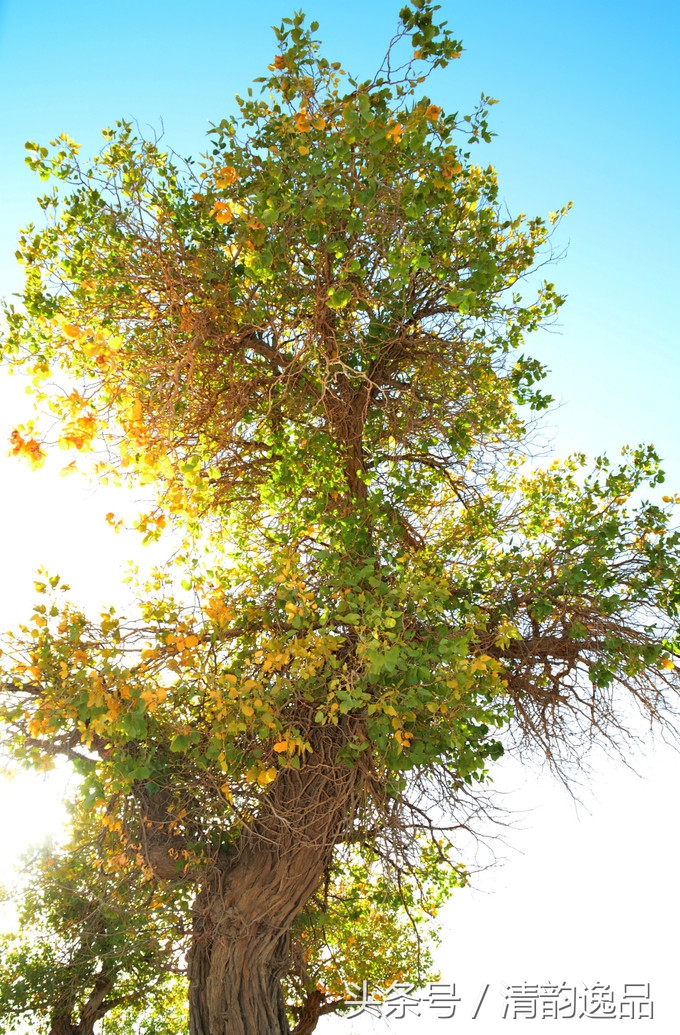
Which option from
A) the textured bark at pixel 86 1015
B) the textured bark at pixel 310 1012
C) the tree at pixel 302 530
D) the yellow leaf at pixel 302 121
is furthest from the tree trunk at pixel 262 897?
the yellow leaf at pixel 302 121

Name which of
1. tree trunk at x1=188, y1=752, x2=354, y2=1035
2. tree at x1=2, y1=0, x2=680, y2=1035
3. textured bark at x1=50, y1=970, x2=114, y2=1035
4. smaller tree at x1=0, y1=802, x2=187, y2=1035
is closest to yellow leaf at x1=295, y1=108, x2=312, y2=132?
tree at x1=2, y1=0, x2=680, y2=1035

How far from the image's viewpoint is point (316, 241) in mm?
5133

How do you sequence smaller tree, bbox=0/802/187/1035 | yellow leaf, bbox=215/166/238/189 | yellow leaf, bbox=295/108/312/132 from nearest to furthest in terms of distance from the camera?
1. yellow leaf, bbox=295/108/312/132
2. yellow leaf, bbox=215/166/238/189
3. smaller tree, bbox=0/802/187/1035

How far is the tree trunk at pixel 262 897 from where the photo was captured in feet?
18.6

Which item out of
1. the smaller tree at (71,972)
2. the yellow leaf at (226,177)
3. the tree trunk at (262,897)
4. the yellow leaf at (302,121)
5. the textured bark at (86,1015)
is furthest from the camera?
the textured bark at (86,1015)

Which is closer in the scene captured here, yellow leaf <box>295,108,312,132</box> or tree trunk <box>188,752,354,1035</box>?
yellow leaf <box>295,108,312,132</box>

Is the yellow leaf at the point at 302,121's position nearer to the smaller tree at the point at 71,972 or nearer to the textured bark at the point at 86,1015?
the smaller tree at the point at 71,972

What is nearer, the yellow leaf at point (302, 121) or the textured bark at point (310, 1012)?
the yellow leaf at point (302, 121)

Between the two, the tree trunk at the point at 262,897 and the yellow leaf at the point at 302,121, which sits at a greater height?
the yellow leaf at the point at 302,121

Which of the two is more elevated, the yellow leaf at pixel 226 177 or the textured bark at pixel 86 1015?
the yellow leaf at pixel 226 177

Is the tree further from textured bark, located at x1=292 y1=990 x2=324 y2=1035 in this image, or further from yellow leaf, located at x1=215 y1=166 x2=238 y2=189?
textured bark, located at x1=292 y1=990 x2=324 y2=1035

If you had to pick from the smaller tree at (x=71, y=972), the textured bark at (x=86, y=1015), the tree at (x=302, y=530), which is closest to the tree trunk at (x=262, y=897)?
the tree at (x=302, y=530)

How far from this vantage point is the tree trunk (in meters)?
5.66

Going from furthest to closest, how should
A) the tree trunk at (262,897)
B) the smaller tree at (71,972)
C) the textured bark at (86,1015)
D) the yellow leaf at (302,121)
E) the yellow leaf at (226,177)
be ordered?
the textured bark at (86,1015) < the smaller tree at (71,972) < the tree trunk at (262,897) < the yellow leaf at (226,177) < the yellow leaf at (302,121)
